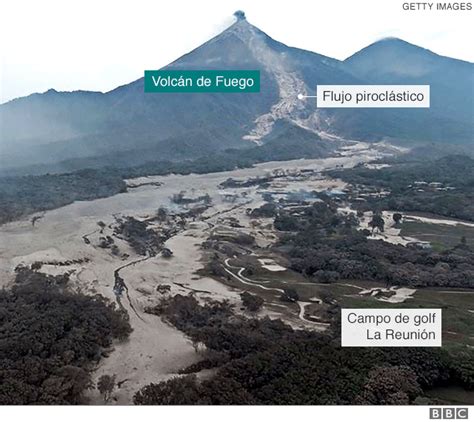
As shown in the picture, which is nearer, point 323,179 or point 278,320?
point 278,320

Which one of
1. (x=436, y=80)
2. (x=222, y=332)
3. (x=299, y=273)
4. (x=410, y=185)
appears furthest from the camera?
(x=436, y=80)

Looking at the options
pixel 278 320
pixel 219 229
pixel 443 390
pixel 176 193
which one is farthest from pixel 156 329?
pixel 176 193

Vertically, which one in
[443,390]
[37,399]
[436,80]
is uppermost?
[436,80]

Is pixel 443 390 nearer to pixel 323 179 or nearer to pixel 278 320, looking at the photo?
pixel 278 320
